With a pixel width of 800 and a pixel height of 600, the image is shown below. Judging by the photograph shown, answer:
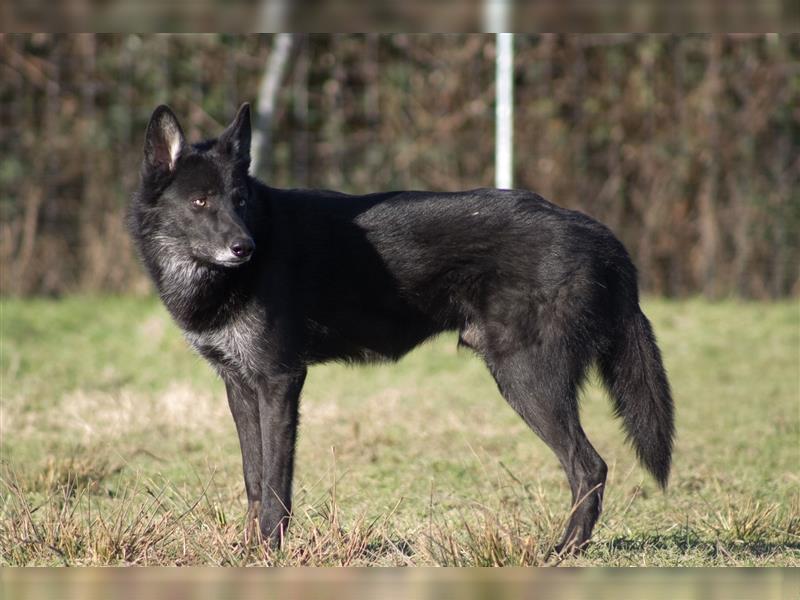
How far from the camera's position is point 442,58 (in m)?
11.8

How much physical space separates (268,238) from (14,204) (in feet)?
24.1

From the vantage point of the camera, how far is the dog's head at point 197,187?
4750mm

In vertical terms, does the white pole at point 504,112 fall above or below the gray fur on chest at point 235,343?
above

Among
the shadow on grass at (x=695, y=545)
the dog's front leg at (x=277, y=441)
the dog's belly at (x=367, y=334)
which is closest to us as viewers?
the shadow on grass at (x=695, y=545)

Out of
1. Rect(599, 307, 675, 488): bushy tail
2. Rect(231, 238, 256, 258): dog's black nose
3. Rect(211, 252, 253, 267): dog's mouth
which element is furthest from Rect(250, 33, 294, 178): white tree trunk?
Rect(599, 307, 675, 488): bushy tail

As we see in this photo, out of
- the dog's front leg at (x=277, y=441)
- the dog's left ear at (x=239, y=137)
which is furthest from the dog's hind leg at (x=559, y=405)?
the dog's left ear at (x=239, y=137)

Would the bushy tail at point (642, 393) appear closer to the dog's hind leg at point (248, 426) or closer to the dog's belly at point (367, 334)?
the dog's belly at point (367, 334)

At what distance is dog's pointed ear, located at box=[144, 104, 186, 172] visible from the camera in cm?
481

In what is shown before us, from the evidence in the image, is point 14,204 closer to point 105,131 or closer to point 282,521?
point 105,131

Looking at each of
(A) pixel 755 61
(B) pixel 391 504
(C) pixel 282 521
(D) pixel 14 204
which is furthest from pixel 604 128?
(C) pixel 282 521

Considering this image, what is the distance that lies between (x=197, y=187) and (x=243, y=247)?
39cm

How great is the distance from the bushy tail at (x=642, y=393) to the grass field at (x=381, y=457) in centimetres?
19

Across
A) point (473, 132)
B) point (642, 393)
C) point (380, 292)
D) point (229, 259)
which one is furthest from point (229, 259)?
point (473, 132)

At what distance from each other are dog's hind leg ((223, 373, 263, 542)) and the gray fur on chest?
11cm
